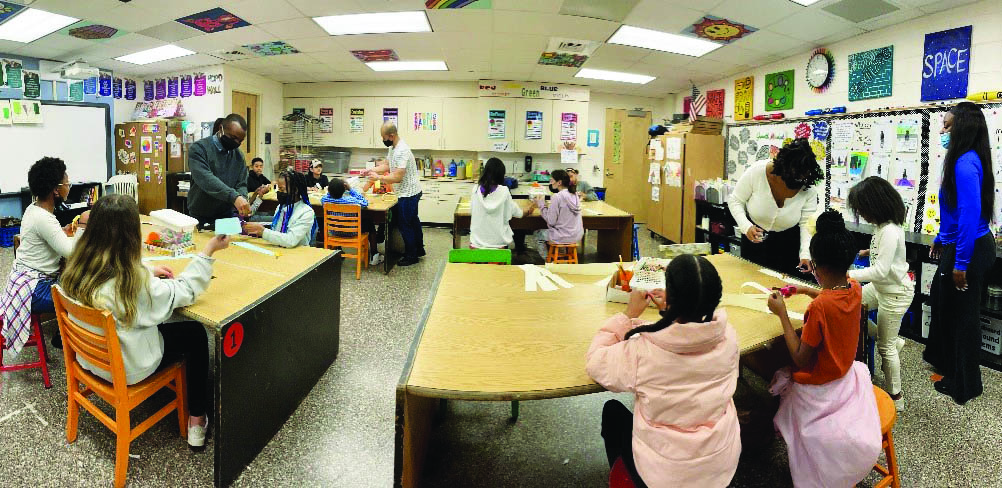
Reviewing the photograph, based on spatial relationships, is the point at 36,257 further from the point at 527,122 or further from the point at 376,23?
the point at 527,122

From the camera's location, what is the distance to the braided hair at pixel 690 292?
1277 mm

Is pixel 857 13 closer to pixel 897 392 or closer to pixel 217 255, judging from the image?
pixel 897 392

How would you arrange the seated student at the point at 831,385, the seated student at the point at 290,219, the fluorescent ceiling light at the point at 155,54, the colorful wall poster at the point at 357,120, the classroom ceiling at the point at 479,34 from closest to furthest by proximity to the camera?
the seated student at the point at 831,385 → the seated student at the point at 290,219 → the classroom ceiling at the point at 479,34 → the fluorescent ceiling light at the point at 155,54 → the colorful wall poster at the point at 357,120

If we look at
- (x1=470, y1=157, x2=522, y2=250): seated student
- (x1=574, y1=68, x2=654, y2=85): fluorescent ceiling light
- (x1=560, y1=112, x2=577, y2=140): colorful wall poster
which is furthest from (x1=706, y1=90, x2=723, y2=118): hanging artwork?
(x1=470, y1=157, x2=522, y2=250): seated student

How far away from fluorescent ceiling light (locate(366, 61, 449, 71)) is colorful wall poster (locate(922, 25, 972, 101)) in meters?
5.16

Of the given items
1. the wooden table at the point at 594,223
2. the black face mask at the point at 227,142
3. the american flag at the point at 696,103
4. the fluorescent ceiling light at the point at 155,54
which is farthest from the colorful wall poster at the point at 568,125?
the black face mask at the point at 227,142

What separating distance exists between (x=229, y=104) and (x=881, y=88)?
7.81m

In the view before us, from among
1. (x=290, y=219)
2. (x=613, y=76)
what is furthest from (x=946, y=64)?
(x=290, y=219)

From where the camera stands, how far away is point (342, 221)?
507cm

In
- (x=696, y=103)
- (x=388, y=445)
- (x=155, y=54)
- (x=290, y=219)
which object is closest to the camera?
(x=388, y=445)

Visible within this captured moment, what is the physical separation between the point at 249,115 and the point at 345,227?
4.33m

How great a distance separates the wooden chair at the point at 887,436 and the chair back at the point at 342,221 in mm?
4287

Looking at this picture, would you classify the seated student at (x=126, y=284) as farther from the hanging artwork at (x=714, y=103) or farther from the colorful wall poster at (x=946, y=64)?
the hanging artwork at (x=714, y=103)

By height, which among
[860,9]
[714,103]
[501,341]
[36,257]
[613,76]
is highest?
[613,76]
